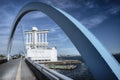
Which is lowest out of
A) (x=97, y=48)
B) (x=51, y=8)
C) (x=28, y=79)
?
(x=28, y=79)

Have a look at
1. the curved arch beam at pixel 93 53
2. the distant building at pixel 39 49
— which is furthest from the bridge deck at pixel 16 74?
the distant building at pixel 39 49

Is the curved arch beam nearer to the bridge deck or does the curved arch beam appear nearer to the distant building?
the bridge deck

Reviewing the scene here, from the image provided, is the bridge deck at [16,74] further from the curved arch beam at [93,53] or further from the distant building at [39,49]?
the distant building at [39,49]

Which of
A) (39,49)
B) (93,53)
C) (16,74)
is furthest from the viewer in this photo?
(39,49)

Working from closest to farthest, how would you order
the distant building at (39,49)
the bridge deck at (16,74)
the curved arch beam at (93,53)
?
1. the curved arch beam at (93,53)
2. the bridge deck at (16,74)
3. the distant building at (39,49)

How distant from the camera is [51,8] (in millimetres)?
13898

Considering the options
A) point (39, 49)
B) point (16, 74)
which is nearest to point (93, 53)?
point (16, 74)

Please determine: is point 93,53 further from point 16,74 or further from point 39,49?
point 39,49

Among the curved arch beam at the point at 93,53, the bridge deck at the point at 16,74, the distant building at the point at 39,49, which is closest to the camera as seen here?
the curved arch beam at the point at 93,53

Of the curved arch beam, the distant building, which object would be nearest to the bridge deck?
the curved arch beam

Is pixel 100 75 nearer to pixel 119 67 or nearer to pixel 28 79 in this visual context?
pixel 119 67

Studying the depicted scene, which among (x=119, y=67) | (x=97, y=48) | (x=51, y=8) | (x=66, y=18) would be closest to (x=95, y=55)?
(x=97, y=48)

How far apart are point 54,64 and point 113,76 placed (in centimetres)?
12434

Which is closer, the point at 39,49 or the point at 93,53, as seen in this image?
the point at 93,53
